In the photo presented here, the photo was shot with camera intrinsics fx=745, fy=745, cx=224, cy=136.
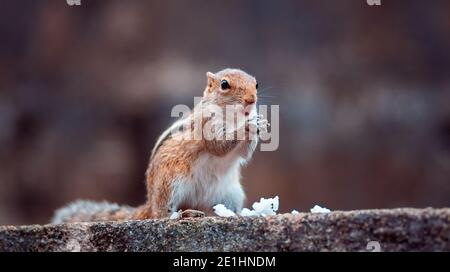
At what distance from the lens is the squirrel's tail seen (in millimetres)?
2912

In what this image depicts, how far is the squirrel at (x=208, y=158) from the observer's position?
97.8 inches

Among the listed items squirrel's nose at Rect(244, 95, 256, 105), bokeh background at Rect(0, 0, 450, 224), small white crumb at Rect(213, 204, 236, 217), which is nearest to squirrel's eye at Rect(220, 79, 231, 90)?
squirrel's nose at Rect(244, 95, 256, 105)

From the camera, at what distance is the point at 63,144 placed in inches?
199

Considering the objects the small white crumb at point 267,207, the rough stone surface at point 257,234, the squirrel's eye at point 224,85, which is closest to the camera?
the rough stone surface at point 257,234

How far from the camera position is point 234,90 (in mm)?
2576

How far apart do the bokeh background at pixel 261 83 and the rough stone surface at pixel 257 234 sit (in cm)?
301

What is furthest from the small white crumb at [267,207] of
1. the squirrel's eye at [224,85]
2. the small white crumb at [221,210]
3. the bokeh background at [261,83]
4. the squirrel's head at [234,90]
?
the bokeh background at [261,83]

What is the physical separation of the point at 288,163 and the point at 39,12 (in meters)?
2.05

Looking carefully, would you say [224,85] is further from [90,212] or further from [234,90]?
[90,212]

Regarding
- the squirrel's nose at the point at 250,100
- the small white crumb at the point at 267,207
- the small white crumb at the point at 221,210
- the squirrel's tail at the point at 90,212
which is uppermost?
the squirrel's nose at the point at 250,100

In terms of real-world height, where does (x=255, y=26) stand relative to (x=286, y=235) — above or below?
above

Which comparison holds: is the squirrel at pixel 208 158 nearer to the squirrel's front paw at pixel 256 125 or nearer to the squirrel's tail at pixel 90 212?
the squirrel's front paw at pixel 256 125

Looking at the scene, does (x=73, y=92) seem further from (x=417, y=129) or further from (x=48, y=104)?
(x=417, y=129)
